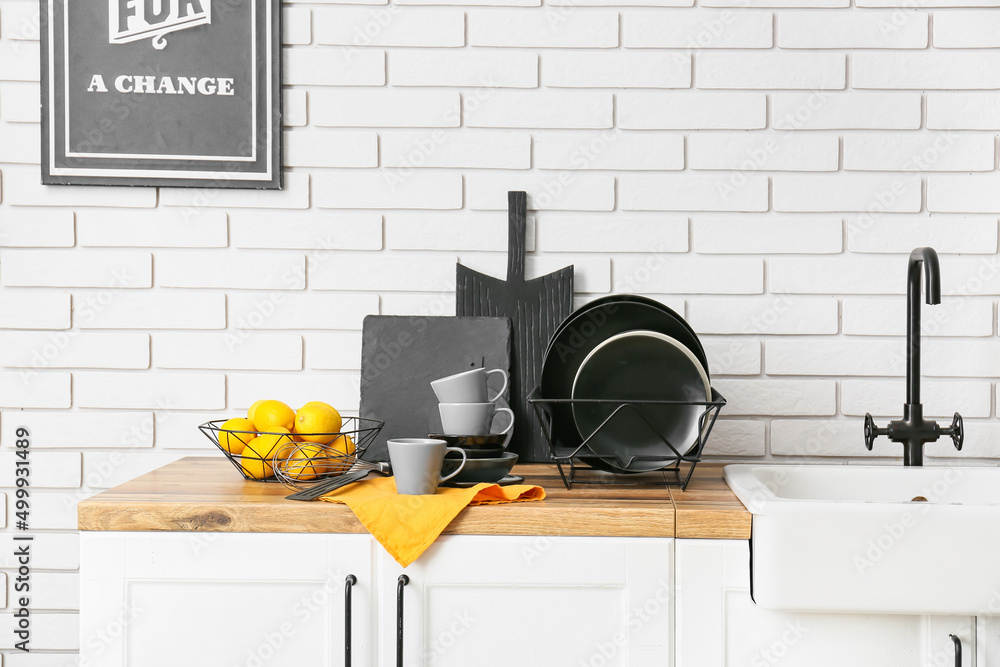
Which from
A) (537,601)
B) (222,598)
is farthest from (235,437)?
(537,601)

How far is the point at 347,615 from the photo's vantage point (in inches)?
42.6

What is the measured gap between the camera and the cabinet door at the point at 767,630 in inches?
40.8

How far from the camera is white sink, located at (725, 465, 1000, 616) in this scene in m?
0.99

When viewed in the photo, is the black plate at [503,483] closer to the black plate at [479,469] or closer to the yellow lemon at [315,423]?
the black plate at [479,469]

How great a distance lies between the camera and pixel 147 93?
1.60m

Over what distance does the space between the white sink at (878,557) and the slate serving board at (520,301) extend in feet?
2.12

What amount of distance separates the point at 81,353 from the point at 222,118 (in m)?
0.60

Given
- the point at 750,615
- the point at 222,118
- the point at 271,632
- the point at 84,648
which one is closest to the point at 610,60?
the point at 222,118

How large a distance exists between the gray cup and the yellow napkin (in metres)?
0.02

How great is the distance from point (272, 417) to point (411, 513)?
0.39 m

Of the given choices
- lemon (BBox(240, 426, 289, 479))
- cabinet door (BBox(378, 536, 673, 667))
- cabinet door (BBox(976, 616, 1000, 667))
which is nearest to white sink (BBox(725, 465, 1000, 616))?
cabinet door (BBox(976, 616, 1000, 667))

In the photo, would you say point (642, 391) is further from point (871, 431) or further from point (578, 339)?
point (871, 431)

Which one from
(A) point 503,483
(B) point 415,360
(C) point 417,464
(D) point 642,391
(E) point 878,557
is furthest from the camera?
(B) point 415,360

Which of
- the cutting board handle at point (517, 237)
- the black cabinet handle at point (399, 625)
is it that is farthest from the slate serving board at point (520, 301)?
the black cabinet handle at point (399, 625)
